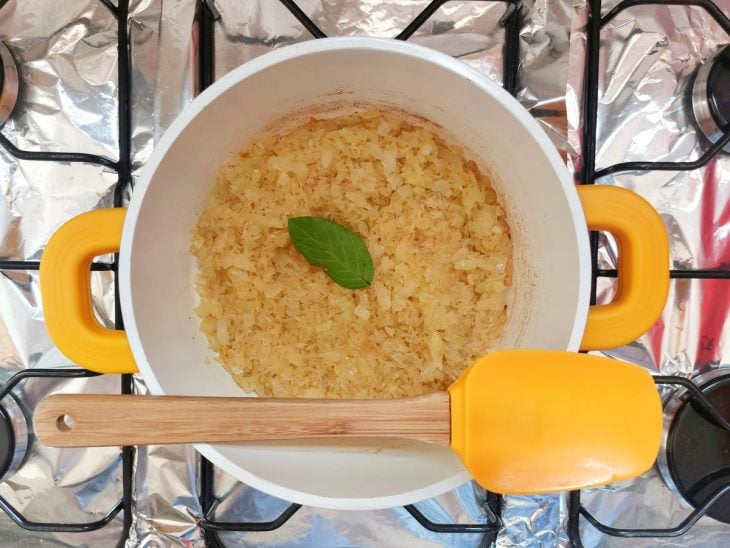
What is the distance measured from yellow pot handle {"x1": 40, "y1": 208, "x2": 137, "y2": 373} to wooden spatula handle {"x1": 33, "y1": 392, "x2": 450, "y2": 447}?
0.07 m

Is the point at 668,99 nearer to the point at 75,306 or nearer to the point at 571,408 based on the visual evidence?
the point at 571,408

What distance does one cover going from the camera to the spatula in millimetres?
505

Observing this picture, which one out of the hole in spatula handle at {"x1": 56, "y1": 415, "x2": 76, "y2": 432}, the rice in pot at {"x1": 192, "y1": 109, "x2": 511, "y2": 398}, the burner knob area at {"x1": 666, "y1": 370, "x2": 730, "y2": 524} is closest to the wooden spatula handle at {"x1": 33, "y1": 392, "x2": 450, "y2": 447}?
the hole in spatula handle at {"x1": 56, "y1": 415, "x2": 76, "y2": 432}

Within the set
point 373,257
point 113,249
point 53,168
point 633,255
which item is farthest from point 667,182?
point 53,168

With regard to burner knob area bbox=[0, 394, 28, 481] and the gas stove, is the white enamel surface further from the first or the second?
burner knob area bbox=[0, 394, 28, 481]

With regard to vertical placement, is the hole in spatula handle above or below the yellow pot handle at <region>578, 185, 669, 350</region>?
below

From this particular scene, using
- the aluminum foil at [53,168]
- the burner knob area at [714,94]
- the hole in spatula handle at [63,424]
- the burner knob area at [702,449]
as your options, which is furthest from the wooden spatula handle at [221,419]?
the burner knob area at [714,94]

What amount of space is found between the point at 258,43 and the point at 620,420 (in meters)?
0.61

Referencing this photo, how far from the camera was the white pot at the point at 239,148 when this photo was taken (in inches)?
21.3

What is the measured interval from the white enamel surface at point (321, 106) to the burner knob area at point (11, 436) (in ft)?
0.91

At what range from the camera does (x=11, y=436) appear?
748mm

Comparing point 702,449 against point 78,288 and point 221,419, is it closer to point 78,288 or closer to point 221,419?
point 221,419

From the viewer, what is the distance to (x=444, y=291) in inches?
27.7

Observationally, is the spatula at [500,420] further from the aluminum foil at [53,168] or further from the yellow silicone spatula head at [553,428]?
the aluminum foil at [53,168]
